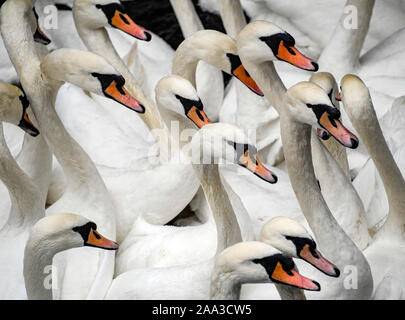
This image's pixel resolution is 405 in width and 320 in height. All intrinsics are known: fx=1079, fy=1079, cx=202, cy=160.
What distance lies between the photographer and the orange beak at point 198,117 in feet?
16.8

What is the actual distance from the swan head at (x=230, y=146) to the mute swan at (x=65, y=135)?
562mm

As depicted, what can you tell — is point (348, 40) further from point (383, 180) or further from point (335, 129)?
point (335, 129)

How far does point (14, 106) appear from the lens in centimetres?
512

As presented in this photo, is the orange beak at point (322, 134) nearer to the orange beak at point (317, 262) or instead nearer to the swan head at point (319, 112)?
the swan head at point (319, 112)

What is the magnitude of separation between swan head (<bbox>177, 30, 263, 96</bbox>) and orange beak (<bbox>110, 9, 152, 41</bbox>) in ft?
0.85

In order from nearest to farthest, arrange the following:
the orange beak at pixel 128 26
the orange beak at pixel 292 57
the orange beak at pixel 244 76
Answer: the orange beak at pixel 292 57, the orange beak at pixel 244 76, the orange beak at pixel 128 26

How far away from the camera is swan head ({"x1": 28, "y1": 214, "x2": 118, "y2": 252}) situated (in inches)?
175

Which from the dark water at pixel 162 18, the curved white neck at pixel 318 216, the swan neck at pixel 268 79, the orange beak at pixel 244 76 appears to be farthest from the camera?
the dark water at pixel 162 18

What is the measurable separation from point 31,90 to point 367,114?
1622 millimetres

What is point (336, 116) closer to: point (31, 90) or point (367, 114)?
point (367, 114)

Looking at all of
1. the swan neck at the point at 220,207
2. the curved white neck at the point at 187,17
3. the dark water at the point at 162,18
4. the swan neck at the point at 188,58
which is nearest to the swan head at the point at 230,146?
the swan neck at the point at 220,207

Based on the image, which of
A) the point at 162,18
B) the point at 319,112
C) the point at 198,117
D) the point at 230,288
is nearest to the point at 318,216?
the point at 319,112

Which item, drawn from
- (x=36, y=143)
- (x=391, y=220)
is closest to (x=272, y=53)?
(x=391, y=220)

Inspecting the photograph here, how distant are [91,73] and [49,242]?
948 mm
